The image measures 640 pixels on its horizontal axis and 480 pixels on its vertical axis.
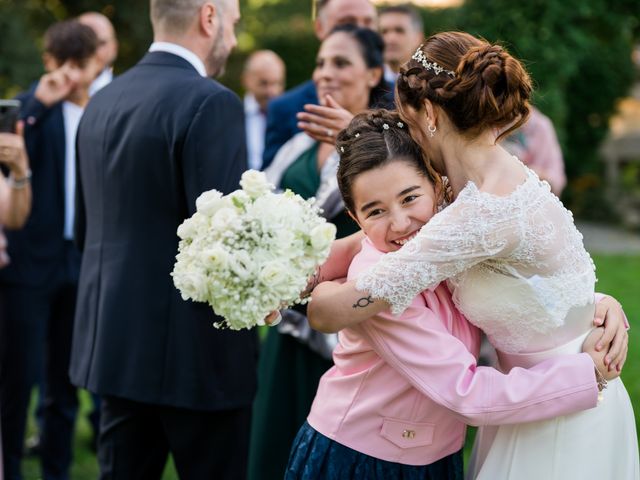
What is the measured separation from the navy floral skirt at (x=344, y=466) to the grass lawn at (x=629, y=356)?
2.66 metres

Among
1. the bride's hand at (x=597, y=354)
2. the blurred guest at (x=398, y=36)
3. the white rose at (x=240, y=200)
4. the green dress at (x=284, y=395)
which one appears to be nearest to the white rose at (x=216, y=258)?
the white rose at (x=240, y=200)

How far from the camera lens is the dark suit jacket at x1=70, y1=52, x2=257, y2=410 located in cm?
312

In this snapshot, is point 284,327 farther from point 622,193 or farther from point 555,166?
point 622,193

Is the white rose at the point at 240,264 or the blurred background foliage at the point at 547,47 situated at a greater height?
the white rose at the point at 240,264

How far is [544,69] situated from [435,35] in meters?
9.82

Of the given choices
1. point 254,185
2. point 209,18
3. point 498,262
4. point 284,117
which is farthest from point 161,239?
point 284,117

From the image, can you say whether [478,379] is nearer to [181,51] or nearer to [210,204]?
[210,204]

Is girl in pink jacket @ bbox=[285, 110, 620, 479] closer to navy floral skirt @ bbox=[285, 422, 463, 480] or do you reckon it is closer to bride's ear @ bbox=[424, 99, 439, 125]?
navy floral skirt @ bbox=[285, 422, 463, 480]

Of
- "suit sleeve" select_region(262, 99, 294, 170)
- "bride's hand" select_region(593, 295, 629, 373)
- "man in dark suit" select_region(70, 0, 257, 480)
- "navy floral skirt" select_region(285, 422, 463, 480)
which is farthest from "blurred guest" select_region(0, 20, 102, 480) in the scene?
"bride's hand" select_region(593, 295, 629, 373)

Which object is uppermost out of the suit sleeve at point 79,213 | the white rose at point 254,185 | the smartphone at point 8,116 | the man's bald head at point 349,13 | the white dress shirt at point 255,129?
the man's bald head at point 349,13

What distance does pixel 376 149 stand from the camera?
2.49 m

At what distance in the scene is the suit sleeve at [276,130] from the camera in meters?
4.97

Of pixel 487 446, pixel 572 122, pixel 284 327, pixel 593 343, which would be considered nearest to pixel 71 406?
pixel 284 327

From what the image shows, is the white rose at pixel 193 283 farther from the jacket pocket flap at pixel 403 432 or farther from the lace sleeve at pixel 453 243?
the jacket pocket flap at pixel 403 432
